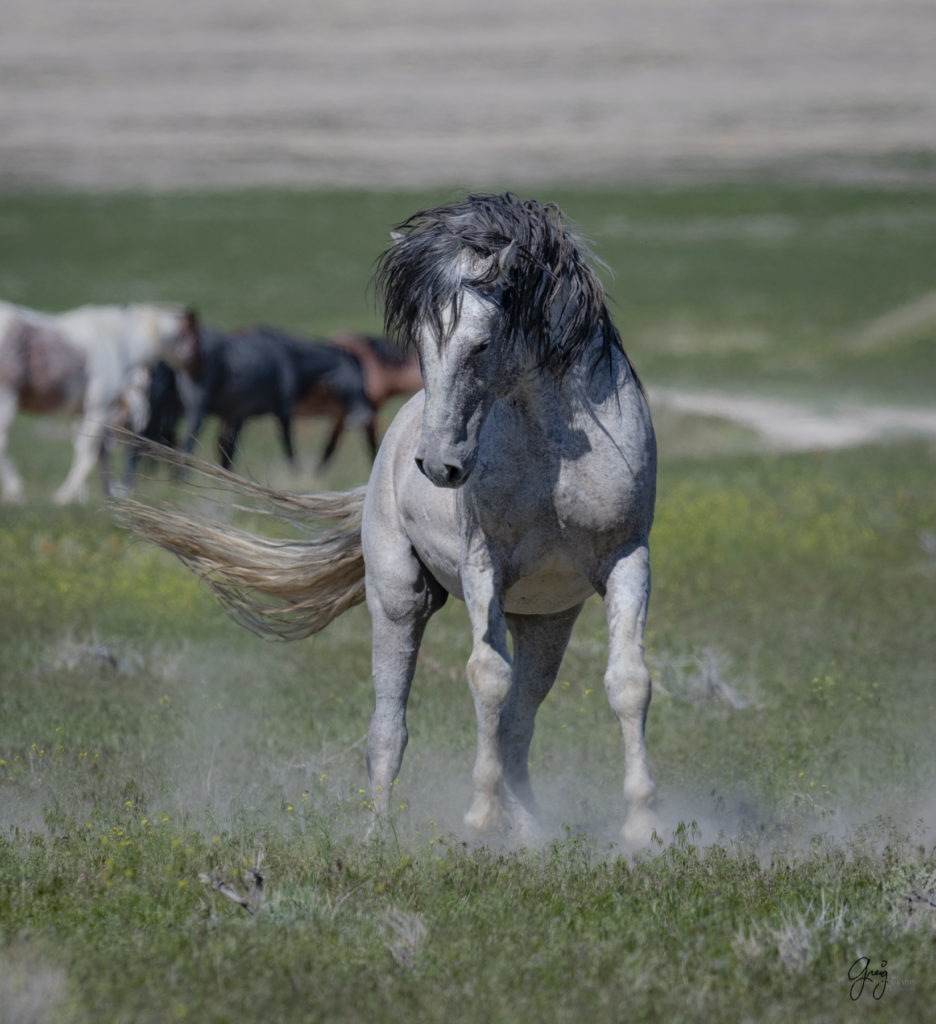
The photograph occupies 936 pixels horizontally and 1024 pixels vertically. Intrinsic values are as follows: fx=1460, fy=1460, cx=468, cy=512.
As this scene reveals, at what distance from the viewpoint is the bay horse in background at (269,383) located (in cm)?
1767

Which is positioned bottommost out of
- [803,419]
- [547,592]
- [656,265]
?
[803,419]

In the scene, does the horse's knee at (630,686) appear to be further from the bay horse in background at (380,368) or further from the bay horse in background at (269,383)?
the bay horse in background at (380,368)

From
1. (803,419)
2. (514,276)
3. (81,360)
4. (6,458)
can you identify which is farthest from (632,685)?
(803,419)

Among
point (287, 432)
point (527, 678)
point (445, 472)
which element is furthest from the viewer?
point (287, 432)

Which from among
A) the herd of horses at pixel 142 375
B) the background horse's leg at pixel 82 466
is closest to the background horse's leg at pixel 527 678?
the herd of horses at pixel 142 375

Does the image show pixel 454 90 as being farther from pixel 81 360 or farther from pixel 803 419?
pixel 81 360

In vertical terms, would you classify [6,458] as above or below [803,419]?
below

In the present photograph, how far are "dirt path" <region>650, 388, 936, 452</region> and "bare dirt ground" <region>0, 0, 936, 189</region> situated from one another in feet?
108

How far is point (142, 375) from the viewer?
18.3 m

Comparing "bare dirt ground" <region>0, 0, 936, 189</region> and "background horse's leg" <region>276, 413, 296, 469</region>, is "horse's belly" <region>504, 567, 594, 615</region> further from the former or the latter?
"bare dirt ground" <region>0, 0, 936, 189</region>

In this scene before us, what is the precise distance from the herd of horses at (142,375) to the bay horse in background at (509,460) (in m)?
10.2

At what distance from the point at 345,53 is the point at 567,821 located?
7605 cm

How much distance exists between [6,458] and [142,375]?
8.12 ft

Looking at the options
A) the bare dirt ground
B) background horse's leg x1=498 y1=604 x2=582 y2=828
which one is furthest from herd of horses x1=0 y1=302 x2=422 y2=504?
the bare dirt ground
